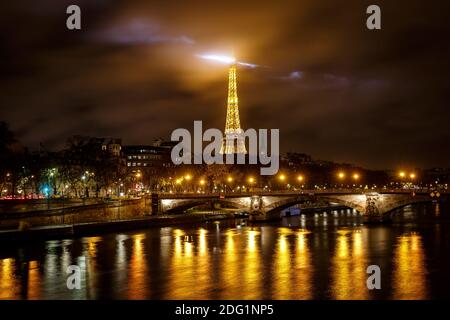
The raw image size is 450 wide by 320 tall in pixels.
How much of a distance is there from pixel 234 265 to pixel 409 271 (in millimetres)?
8899

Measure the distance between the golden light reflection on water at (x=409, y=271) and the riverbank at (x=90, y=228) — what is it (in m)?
23.6

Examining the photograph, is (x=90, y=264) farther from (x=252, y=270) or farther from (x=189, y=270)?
(x=252, y=270)

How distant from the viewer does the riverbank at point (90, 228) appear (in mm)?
39659

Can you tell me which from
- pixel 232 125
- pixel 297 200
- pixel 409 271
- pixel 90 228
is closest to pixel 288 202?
pixel 297 200

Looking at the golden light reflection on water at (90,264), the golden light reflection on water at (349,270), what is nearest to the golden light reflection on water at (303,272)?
the golden light reflection on water at (349,270)

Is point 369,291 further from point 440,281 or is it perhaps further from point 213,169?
point 213,169

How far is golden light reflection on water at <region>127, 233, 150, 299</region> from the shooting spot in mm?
24438

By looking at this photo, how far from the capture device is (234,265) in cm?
3156

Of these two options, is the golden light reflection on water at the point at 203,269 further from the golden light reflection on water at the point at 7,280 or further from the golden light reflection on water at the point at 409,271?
the golden light reflection on water at the point at 409,271

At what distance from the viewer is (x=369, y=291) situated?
24281mm

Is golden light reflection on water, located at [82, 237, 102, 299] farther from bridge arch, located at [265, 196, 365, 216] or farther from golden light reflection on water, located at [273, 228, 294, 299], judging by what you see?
bridge arch, located at [265, 196, 365, 216]

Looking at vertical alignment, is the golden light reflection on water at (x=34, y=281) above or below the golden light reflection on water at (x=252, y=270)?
above

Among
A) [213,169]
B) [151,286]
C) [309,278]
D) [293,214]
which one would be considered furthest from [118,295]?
[213,169]
